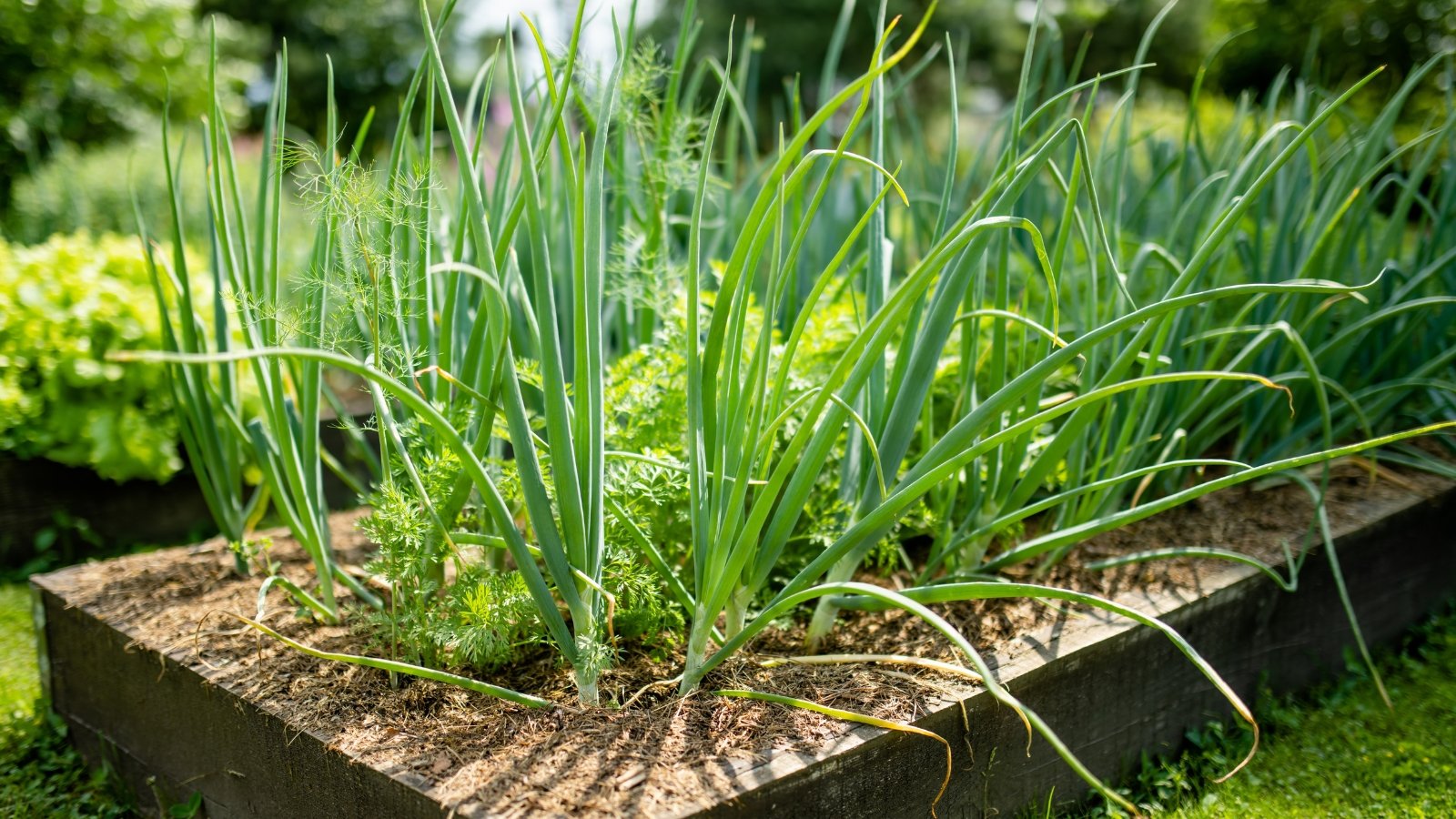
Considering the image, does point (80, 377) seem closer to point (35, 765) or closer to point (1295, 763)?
point (35, 765)

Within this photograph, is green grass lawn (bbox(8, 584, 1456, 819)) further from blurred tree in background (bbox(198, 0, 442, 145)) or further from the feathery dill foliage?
blurred tree in background (bbox(198, 0, 442, 145))

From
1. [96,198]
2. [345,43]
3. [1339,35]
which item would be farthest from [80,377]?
[345,43]

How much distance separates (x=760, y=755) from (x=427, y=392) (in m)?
0.80

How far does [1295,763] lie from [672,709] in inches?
47.9

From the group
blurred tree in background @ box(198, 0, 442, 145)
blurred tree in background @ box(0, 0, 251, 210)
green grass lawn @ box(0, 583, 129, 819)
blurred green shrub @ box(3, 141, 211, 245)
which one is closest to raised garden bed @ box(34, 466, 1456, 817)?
green grass lawn @ box(0, 583, 129, 819)

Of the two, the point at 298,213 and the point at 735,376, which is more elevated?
the point at 735,376

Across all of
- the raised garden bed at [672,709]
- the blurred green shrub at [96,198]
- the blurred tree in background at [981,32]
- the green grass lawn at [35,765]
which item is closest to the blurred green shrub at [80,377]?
the green grass lawn at [35,765]

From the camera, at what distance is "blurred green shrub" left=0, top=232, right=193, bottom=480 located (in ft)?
8.92

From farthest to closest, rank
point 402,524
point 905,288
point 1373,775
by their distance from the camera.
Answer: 1. point 1373,775
2. point 402,524
3. point 905,288

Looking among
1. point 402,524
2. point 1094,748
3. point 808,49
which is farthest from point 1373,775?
point 808,49

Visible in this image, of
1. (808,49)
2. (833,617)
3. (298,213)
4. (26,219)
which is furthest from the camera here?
(808,49)

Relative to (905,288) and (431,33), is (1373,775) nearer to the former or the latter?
(905,288)

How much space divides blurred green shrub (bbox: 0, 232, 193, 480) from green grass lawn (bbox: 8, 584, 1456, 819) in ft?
2.33

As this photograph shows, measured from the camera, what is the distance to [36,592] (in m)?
1.98
